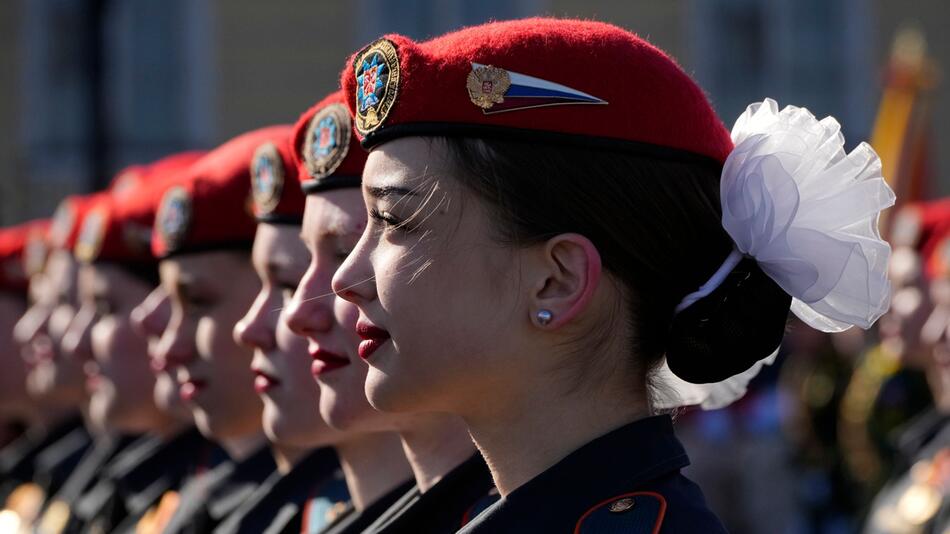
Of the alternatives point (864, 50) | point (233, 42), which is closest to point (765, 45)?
point (864, 50)

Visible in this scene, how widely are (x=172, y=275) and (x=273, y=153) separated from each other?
75 centimetres

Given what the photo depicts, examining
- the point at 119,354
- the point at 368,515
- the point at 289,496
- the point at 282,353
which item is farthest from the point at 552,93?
the point at 119,354

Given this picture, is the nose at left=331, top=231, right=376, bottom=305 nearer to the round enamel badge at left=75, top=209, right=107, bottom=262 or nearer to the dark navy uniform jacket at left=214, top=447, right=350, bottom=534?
the dark navy uniform jacket at left=214, top=447, right=350, bottom=534

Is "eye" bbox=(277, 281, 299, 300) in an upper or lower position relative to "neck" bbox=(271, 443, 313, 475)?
upper

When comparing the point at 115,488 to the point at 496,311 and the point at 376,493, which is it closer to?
the point at 376,493

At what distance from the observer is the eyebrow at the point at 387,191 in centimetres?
216

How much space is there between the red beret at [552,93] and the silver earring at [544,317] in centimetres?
25

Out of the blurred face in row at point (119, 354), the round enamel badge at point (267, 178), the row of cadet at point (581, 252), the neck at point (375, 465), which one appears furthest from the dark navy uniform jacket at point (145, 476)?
the row of cadet at point (581, 252)

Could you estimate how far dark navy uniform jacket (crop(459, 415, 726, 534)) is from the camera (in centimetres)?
199

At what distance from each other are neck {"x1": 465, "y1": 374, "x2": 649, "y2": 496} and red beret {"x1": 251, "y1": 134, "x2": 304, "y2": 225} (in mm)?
1368

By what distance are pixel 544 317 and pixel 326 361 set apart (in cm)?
91

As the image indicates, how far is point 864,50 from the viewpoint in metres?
13.1

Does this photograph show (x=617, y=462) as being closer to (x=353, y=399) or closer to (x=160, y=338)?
(x=353, y=399)

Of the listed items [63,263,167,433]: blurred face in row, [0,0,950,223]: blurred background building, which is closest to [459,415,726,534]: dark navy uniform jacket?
[63,263,167,433]: blurred face in row
